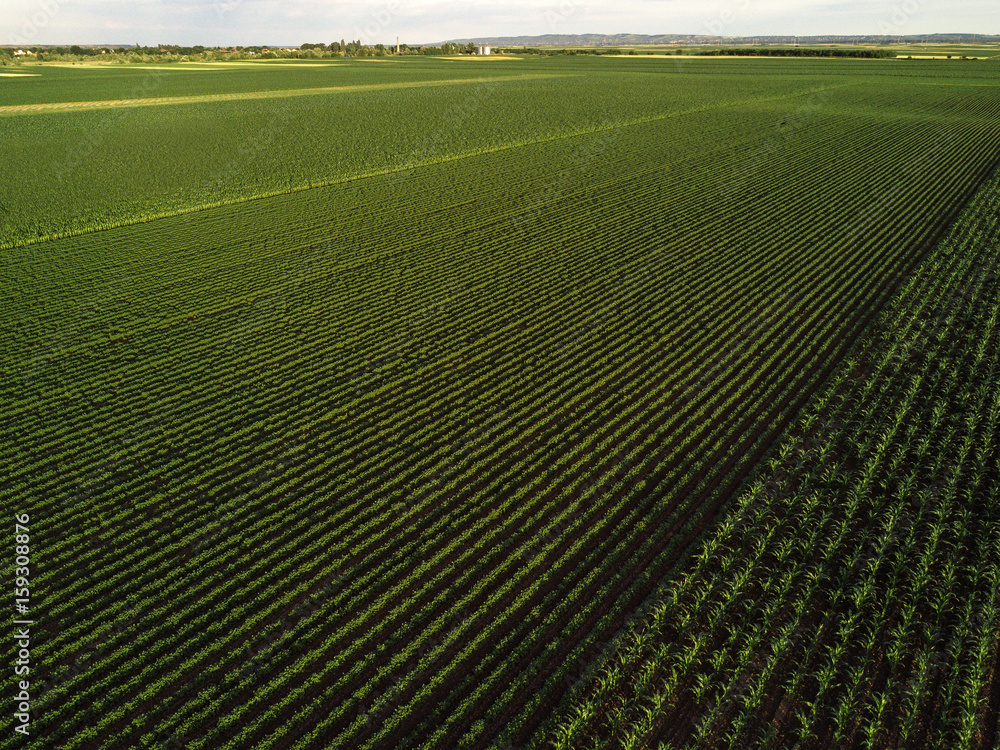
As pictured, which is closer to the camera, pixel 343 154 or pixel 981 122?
pixel 343 154

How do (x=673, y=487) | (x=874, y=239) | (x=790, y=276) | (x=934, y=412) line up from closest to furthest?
(x=673, y=487) → (x=934, y=412) → (x=790, y=276) → (x=874, y=239)

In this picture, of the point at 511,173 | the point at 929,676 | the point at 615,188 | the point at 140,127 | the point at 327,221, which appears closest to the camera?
the point at 929,676

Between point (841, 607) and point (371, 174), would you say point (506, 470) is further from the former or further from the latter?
point (371, 174)

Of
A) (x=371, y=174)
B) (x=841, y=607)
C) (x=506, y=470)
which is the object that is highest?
(x=371, y=174)

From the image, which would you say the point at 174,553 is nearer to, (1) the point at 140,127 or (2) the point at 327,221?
(2) the point at 327,221

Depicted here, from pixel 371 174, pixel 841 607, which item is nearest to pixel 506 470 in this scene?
pixel 841 607

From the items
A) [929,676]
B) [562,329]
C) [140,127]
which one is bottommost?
[929,676]

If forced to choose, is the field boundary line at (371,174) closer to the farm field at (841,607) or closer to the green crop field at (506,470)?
the green crop field at (506,470)

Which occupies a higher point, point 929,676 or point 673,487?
point 673,487

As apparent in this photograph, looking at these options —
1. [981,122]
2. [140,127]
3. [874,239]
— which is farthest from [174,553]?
[981,122]
